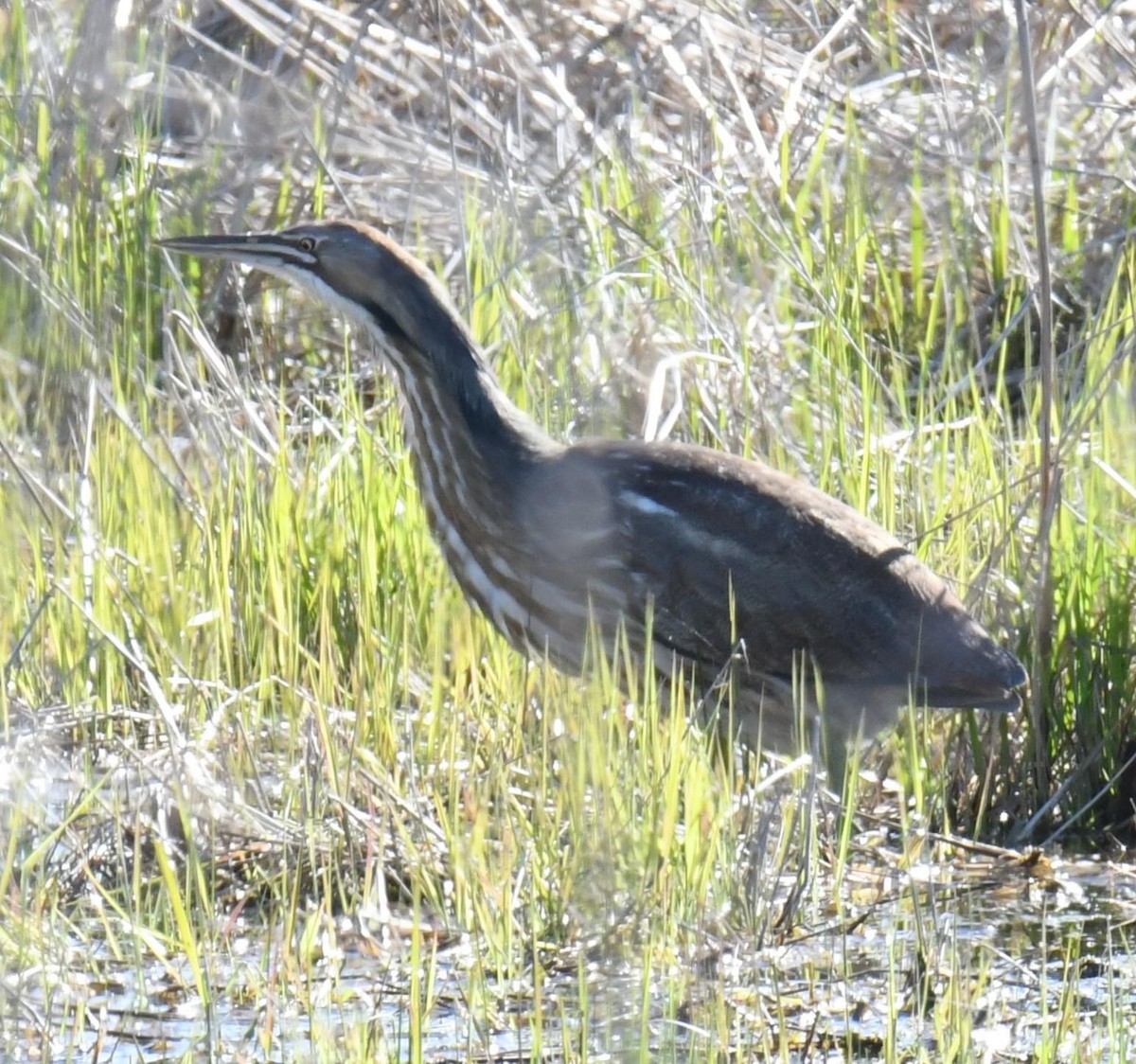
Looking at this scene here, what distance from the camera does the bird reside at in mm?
3674

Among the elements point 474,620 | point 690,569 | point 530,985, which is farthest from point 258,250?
point 530,985

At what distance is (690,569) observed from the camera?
12.2ft

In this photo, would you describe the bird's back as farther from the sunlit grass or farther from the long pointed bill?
the long pointed bill

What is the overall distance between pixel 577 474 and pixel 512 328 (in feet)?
2.80

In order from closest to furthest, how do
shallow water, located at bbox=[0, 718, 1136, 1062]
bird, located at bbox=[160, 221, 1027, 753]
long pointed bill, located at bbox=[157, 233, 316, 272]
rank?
shallow water, located at bbox=[0, 718, 1136, 1062]
bird, located at bbox=[160, 221, 1027, 753]
long pointed bill, located at bbox=[157, 233, 316, 272]

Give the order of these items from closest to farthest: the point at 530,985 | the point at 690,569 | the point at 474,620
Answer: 1. the point at 530,985
2. the point at 690,569
3. the point at 474,620

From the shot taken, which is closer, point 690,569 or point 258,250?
point 690,569

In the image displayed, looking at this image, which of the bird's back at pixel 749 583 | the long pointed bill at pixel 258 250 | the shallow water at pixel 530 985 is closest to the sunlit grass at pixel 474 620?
the shallow water at pixel 530 985

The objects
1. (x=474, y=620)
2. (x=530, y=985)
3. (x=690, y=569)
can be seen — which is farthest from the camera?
(x=474, y=620)

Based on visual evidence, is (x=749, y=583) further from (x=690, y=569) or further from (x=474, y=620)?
(x=474, y=620)

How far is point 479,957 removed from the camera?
272cm

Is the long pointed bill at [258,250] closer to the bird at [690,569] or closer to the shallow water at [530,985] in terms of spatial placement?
the bird at [690,569]

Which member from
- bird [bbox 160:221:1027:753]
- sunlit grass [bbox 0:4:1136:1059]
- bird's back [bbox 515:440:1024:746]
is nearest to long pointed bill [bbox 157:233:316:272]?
bird [bbox 160:221:1027:753]

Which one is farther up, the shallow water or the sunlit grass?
the sunlit grass
